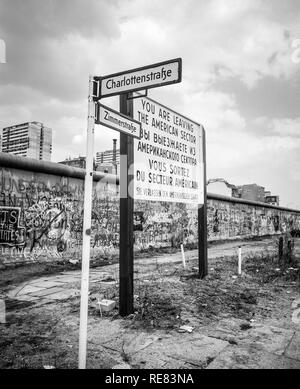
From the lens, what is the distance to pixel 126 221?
4852 mm

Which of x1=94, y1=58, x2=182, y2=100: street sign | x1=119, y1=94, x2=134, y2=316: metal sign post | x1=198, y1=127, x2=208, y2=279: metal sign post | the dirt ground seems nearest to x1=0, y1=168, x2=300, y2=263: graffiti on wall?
the dirt ground

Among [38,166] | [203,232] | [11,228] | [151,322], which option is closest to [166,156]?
[203,232]

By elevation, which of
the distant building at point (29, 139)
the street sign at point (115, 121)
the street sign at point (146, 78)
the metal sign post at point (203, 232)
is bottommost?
the metal sign post at point (203, 232)

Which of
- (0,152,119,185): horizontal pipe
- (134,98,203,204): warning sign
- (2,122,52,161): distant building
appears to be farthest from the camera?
(2,122,52,161): distant building

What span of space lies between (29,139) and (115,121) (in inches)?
1525

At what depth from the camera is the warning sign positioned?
5.39 meters

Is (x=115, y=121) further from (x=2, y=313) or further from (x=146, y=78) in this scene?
(x=2, y=313)

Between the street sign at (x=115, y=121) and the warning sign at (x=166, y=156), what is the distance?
142cm

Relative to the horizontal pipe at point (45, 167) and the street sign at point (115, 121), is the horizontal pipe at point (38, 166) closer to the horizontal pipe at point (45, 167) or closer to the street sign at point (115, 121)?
the horizontal pipe at point (45, 167)

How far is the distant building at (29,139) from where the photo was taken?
40.2 m

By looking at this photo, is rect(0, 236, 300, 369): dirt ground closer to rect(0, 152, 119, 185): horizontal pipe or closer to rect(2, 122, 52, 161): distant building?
rect(0, 152, 119, 185): horizontal pipe

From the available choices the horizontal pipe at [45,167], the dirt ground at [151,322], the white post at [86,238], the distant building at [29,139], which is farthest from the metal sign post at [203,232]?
the distant building at [29,139]

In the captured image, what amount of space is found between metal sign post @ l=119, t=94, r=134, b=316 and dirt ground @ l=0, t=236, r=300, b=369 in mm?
277
